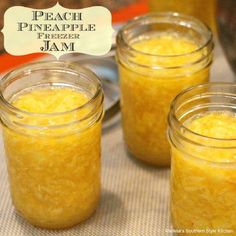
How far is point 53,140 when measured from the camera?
2.82ft

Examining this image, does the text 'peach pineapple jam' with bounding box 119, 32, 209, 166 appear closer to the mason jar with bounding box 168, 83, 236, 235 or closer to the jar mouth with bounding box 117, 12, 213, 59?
the jar mouth with bounding box 117, 12, 213, 59

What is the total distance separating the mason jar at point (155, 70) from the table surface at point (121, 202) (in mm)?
36

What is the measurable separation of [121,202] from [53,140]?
22 centimetres

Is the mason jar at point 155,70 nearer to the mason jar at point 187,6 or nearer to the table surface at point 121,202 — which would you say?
the table surface at point 121,202

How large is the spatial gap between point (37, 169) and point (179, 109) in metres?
0.24

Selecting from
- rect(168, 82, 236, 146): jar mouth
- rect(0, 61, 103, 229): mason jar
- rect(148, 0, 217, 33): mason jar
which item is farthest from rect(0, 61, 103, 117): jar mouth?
rect(148, 0, 217, 33): mason jar

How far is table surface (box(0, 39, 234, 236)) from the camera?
0.95m

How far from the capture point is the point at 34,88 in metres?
0.95

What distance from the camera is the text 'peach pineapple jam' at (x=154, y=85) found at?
40.4 inches

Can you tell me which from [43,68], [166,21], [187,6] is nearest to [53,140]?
[43,68]

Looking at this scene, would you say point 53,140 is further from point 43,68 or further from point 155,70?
point 155,70

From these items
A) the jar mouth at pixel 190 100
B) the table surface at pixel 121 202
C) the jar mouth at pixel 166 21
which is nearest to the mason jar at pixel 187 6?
the jar mouth at pixel 166 21

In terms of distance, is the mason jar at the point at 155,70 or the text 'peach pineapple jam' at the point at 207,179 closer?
the text 'peach pineapple jam' at the point at 207,179

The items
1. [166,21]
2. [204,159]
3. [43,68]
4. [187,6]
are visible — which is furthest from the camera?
[187,6]
